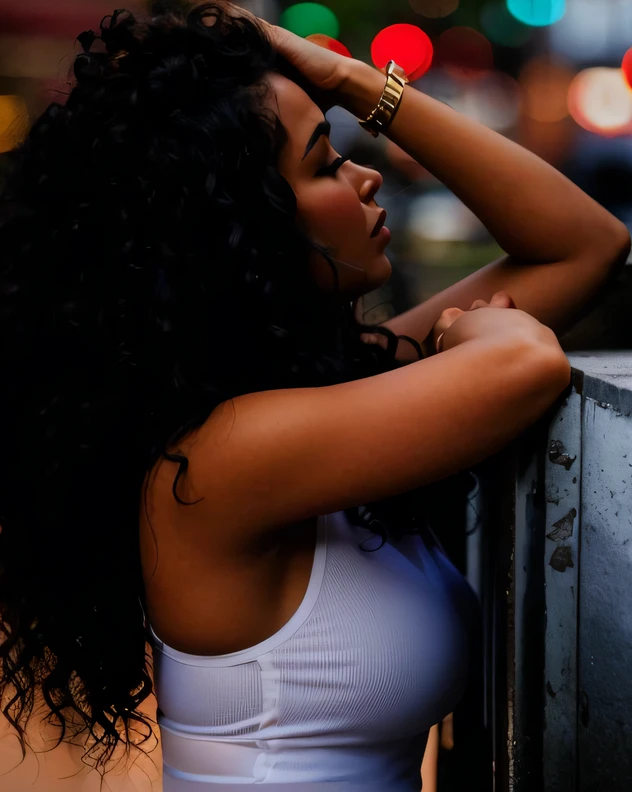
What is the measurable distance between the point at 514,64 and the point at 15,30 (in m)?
4.35

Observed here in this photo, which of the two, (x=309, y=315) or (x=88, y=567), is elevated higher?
(x=309, y=315)

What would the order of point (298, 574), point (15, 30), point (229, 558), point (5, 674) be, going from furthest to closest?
point (15, 30) → point (5, 674) → point (298, 574) → point (229, 558)

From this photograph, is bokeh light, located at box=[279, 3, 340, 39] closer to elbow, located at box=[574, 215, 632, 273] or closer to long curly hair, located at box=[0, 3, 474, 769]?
elbow, located at box=[574, 215, 632, 273]

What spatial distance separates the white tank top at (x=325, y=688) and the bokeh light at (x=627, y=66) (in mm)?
6487

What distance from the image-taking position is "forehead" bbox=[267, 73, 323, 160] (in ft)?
3.89

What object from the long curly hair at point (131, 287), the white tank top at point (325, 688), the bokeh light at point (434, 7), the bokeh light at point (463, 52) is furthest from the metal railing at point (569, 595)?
the bokeh light at point (463, 52)

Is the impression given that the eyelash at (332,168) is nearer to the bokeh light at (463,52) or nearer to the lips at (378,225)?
the lips at (378,225)

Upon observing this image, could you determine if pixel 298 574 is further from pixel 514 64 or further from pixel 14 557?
pixel 514 64

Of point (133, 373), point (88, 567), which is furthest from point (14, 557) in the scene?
point (133, 373)

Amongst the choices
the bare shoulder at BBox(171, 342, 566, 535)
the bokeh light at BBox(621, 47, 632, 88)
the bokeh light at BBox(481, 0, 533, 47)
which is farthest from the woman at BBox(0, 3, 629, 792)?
the bokeh light at BBox(621, 47, 632, 88)

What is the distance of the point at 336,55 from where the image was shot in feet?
4.70

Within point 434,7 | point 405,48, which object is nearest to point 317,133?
point 405,48

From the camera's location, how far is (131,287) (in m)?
1.10

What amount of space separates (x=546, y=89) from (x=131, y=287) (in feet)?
21.4
